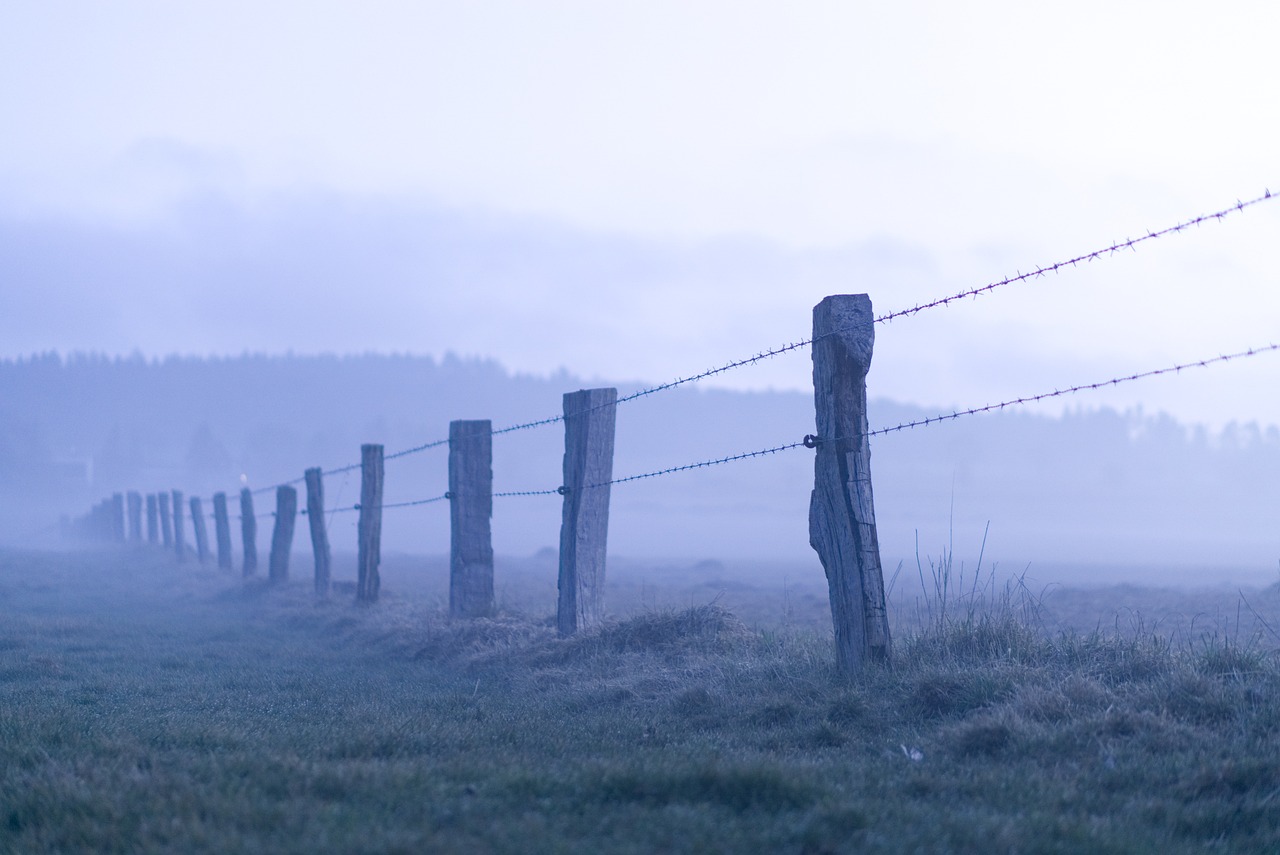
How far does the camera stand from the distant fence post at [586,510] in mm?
12180

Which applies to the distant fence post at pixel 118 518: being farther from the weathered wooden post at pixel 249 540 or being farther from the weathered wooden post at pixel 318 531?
the weathered wooden post at pixel 318 531

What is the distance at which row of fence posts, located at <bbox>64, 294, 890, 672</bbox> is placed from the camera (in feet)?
26.9

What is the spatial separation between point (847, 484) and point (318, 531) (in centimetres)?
1549

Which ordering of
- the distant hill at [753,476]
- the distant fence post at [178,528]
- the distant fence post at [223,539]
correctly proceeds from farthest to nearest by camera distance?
the distant hill at [753,476]
the distant fence post at [178,528]
the distant fence post at [223,539]

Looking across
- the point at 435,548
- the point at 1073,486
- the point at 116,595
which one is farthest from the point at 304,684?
the point at 1073,486

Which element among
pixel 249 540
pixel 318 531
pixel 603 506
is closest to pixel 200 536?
pixel 249 540

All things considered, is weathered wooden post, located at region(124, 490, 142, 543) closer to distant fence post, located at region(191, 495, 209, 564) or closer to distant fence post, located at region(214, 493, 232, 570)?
distant fence post, located at region(191, 495, 209, 564)

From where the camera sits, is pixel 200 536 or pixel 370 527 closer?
pixel 370 527

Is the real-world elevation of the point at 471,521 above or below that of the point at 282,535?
above

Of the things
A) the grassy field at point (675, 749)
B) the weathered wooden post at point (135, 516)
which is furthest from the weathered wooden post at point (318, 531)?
the weathered wooden post at point (135, 516)

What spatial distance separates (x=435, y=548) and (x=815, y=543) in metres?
77.3

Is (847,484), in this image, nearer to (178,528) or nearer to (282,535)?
(282,535)

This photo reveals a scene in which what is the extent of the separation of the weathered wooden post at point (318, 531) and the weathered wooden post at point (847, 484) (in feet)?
46.6

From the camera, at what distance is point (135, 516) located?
4956 centimetres
